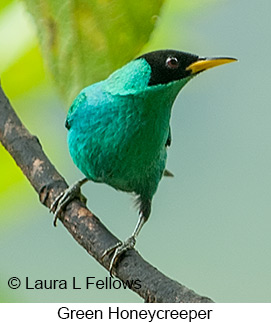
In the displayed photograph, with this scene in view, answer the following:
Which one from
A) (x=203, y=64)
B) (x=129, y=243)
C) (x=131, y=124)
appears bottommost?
(x=129, y=243)

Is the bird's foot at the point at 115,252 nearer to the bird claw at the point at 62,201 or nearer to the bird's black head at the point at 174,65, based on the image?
the bird claw at the point at 62,201

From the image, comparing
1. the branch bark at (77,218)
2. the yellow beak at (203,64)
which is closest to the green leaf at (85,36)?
the branch bark at (77,218)

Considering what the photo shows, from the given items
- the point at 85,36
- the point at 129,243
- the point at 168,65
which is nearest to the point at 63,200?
the point at 129,243

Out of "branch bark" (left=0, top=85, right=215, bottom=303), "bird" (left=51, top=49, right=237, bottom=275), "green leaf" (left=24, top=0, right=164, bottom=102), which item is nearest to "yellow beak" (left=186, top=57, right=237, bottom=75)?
"bird" (left=51, top=49, right=237, bottom=275)

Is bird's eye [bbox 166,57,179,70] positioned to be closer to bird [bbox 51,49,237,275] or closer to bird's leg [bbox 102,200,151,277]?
bird [bbox 51,49,237,275]

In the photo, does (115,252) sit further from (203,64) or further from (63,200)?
(203,64)

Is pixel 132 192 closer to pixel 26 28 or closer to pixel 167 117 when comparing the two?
pixel 167 117
